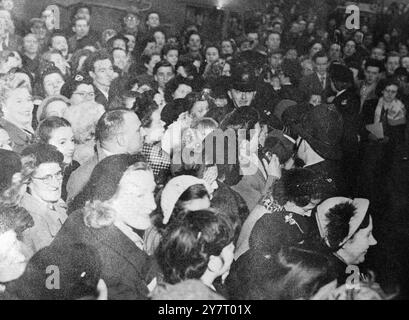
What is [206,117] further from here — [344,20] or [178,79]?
[344,20]

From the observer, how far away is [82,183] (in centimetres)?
231

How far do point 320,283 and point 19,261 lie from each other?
1367mm

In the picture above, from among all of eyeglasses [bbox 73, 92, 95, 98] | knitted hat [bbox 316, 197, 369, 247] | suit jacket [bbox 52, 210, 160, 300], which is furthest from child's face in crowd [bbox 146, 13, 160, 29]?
knitted hat [bbox 316, 197, 369, 247]

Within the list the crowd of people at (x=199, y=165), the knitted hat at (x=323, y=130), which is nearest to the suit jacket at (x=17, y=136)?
the crowd of people at (x=199, y=165)

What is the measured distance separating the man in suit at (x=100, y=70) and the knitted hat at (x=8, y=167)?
1.64 ft

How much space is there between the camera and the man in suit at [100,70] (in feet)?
8.21

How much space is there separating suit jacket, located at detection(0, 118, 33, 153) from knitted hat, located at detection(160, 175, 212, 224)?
0.69 metres

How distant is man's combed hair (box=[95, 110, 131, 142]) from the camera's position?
→ 2.35 meters

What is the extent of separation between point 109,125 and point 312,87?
1.08 meters

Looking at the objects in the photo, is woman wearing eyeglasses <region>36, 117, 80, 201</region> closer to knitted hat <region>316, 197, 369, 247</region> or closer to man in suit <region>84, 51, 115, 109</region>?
man in suit <region>84, 51, 115, 109</region>

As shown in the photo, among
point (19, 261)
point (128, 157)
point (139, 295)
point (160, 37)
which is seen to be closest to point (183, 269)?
point (139, 295)

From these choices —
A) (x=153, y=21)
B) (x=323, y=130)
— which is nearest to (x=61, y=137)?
(x=153, y=21)

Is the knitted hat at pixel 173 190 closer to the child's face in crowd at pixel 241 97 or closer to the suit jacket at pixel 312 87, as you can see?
the child's face in crowd at pixel 241 97

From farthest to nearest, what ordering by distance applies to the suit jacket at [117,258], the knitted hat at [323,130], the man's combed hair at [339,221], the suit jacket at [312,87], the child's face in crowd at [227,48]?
1. the child's face in crowd at [227,48]
2. the suit jacket at [312,87]
3. the knitted hat at [323,130]
4. the man's combed hair at [339,221]
5. the suit jacket at [117,258]
